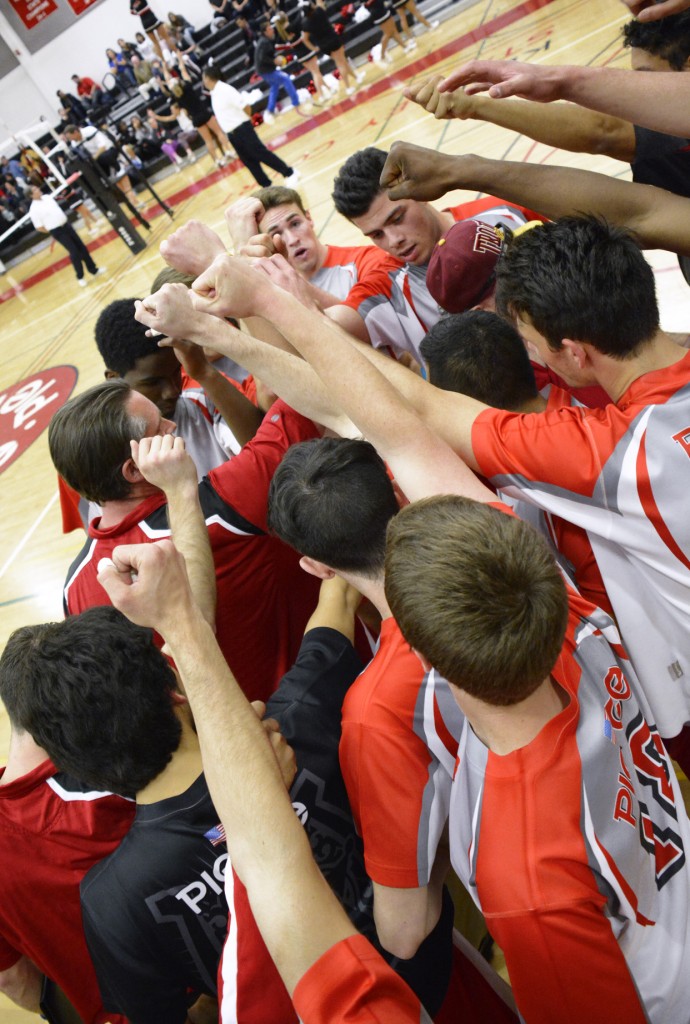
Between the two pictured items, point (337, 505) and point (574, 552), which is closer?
point (337, 505)

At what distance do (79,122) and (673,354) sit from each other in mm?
21942

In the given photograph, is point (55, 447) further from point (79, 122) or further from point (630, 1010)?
point (79, 122)

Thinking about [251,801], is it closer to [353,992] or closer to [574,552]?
[353,992]

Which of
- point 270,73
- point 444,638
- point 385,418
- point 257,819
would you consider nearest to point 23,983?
point 257,819

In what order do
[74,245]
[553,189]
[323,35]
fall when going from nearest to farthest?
[553,189] < [74,245] < [323,35]

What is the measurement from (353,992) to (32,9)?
2627 cm

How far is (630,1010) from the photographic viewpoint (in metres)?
1.06

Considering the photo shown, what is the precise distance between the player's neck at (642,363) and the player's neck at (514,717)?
816 mm

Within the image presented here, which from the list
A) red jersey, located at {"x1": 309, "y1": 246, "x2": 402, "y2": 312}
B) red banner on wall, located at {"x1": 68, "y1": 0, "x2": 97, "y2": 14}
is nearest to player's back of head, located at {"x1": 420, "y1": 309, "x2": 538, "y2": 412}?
red jersey, located at {"x1": 309, "y1": 246, "x2": 402, "y2": 312}

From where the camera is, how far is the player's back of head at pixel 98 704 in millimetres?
1407

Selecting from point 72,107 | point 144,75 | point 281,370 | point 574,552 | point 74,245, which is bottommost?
point 574,552

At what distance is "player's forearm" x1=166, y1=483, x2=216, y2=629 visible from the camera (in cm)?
183

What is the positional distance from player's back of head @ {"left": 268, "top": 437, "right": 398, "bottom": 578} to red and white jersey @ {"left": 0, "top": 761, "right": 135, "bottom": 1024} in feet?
2.51

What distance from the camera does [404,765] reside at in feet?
4.33
